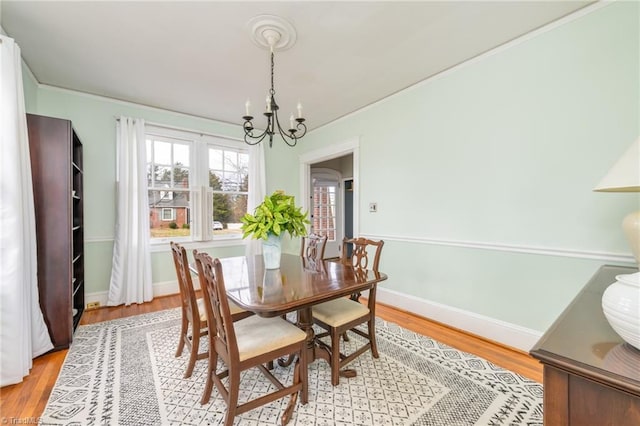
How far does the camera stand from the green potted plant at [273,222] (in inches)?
77.8

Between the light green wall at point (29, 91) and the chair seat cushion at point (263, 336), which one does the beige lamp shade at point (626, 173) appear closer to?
the chair seat cushion at point (263, 336)

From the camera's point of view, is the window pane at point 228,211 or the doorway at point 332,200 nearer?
the window pane at point 228,211

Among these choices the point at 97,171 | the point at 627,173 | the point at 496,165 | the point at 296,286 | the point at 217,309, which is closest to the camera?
the point at 627,173

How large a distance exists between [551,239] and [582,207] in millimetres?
309

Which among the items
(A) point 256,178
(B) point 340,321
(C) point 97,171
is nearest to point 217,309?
(B) point 340,321

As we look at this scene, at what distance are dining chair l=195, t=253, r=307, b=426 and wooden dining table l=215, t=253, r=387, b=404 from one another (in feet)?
0.35

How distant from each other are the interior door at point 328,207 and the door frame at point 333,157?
124 cm

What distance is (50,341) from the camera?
223cm

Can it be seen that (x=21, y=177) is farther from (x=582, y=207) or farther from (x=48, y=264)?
(x=582, y=207)

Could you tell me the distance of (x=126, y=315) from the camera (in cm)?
306

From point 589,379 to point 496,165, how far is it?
217 cm

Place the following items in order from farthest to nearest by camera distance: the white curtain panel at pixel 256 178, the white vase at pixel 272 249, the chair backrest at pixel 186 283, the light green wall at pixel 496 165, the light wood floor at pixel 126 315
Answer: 1. the white curtain panel at pixel 256 178
2. the white vase at pixel 272 249
3. the light green wall at pixel 496 165
4. the chair backrest at pixel 186 283
5. the light wood floor at pixel 126 315

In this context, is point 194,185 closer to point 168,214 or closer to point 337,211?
point 168,214

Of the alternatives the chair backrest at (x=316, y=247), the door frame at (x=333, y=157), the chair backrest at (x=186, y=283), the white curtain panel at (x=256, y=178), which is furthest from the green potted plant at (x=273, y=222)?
the white curtain panel at (x=256, y=178)
